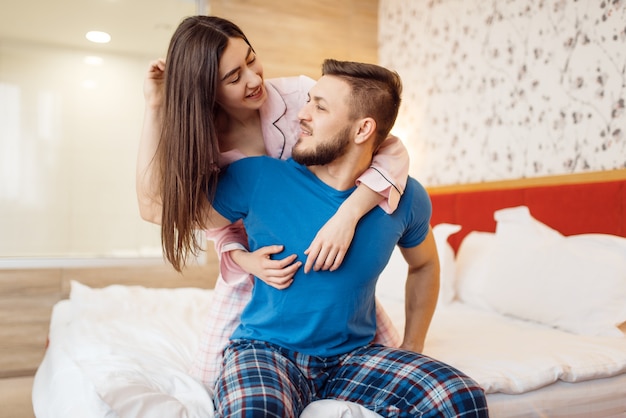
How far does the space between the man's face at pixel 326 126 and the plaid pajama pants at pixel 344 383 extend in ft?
1.49

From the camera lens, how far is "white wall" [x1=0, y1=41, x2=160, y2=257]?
3.36m

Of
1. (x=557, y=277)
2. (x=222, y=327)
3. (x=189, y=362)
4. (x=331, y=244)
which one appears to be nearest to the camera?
(x=331, y=244)

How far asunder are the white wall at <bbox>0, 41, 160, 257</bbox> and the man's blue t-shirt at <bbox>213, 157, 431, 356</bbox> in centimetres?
236

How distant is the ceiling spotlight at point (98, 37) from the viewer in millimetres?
3543

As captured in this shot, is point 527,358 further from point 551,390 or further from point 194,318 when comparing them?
point 194,318

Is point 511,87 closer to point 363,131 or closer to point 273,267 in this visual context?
point 363,131

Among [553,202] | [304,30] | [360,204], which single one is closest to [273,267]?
[360,204]

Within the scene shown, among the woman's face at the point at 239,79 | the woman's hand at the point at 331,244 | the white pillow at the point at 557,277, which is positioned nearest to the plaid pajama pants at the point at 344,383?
the woman's hand at the point at 331,244

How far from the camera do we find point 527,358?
5.53 ft

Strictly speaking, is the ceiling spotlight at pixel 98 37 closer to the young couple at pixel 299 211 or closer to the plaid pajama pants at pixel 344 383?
the young couple at pixel 299 211

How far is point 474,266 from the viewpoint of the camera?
8.50 ft

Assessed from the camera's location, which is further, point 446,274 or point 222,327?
point 446,274

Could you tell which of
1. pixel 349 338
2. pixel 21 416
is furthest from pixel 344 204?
pixel 21 416

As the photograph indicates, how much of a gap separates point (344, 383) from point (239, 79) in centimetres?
76
